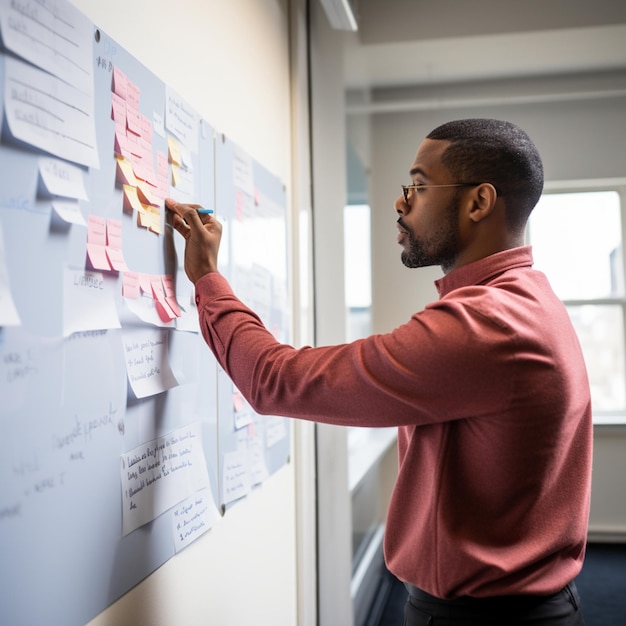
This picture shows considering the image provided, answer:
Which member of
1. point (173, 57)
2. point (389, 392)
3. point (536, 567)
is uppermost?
point (173, 57)

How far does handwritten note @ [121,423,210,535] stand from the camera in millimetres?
1028

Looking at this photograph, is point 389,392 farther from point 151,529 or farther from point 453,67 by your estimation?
point 453,67

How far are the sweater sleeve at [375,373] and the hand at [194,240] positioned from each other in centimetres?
13

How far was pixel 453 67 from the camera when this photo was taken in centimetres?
233

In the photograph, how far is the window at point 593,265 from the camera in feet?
6.70

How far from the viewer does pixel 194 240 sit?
1.19 metres

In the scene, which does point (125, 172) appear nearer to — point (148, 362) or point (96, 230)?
point (96, 230)

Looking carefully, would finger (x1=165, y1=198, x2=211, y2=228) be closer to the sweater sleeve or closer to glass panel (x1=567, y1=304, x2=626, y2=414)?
the sweater sleeve

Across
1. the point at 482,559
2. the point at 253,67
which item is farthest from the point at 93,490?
the point at 253,67

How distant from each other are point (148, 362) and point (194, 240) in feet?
0.78

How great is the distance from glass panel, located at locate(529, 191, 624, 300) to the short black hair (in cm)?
90

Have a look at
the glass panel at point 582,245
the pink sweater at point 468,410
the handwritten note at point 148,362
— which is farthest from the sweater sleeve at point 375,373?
the glass panel at point 582,245

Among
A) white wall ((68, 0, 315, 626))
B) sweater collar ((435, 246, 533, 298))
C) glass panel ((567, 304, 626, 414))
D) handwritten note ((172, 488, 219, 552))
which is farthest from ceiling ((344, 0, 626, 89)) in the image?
handwritten note ((172, 488, 219, 552))

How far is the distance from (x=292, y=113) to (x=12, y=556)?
171 cm
